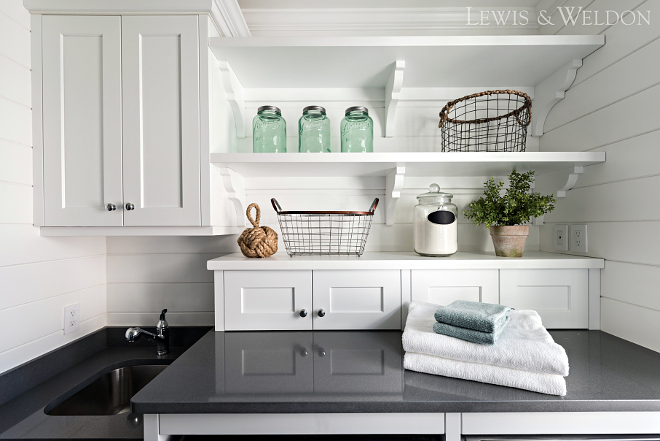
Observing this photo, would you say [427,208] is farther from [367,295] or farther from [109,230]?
[109,230]

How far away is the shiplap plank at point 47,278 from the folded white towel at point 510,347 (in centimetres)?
112

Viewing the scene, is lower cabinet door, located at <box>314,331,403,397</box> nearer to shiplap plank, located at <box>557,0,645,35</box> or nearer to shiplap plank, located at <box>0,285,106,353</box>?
shiplap plank, located at <box>0,285,106,353</box>

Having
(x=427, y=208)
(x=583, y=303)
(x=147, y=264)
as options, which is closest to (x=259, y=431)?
(x=427, y=208)

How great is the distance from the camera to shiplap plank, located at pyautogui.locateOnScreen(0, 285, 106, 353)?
98 centimetres

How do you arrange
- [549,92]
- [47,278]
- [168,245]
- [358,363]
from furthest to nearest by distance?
1. [168,245]
2. [549,92]
3. [47,278]
4. [358,363]

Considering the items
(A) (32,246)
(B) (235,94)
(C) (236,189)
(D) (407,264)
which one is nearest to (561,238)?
(D) (407,264)

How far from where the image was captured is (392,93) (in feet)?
4.17

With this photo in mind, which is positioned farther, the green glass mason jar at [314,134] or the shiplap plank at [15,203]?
the green glass mason jar at [314,134]

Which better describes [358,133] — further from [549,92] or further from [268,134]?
[549,92]

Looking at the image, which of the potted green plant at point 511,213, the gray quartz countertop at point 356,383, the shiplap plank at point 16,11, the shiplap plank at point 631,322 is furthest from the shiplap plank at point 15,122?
the shiplap plank at point 631,322

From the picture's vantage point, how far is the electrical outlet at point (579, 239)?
1190 millimetres

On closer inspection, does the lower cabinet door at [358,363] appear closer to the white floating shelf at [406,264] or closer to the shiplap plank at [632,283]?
the white floating shelf at [406,264]

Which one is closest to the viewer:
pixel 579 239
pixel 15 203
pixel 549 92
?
pixel 15 203

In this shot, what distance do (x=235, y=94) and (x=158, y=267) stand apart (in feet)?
2.55
